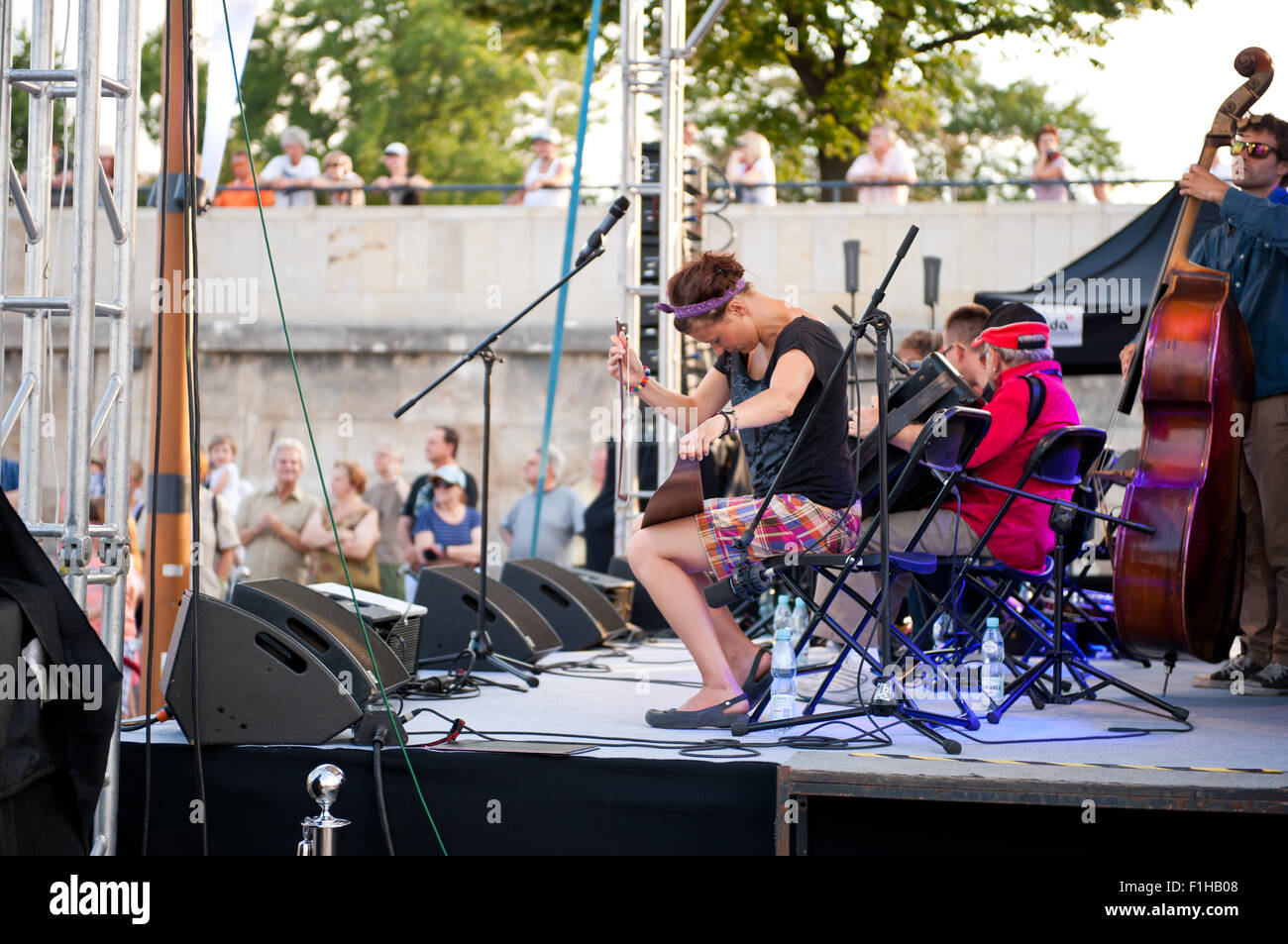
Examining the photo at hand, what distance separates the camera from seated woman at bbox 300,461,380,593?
857cm

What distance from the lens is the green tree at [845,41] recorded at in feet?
48.7

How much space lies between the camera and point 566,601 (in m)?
6.58

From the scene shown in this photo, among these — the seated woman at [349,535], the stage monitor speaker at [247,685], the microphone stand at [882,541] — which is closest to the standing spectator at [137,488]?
the seated woman at [349,535]

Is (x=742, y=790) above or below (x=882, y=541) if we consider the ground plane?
below

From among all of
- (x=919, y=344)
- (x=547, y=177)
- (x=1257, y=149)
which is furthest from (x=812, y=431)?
(x=547, y=177)

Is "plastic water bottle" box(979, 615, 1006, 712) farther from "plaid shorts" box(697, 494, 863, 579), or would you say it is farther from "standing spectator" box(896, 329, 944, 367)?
"standing spectator" box(896, 329, 944, 367)

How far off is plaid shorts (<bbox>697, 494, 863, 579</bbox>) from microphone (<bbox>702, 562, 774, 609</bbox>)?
87mm

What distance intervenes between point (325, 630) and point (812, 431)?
5.27ft

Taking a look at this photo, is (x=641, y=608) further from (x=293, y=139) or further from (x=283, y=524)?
(x=293, y=139)

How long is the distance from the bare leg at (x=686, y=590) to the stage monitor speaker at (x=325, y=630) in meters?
0.89
